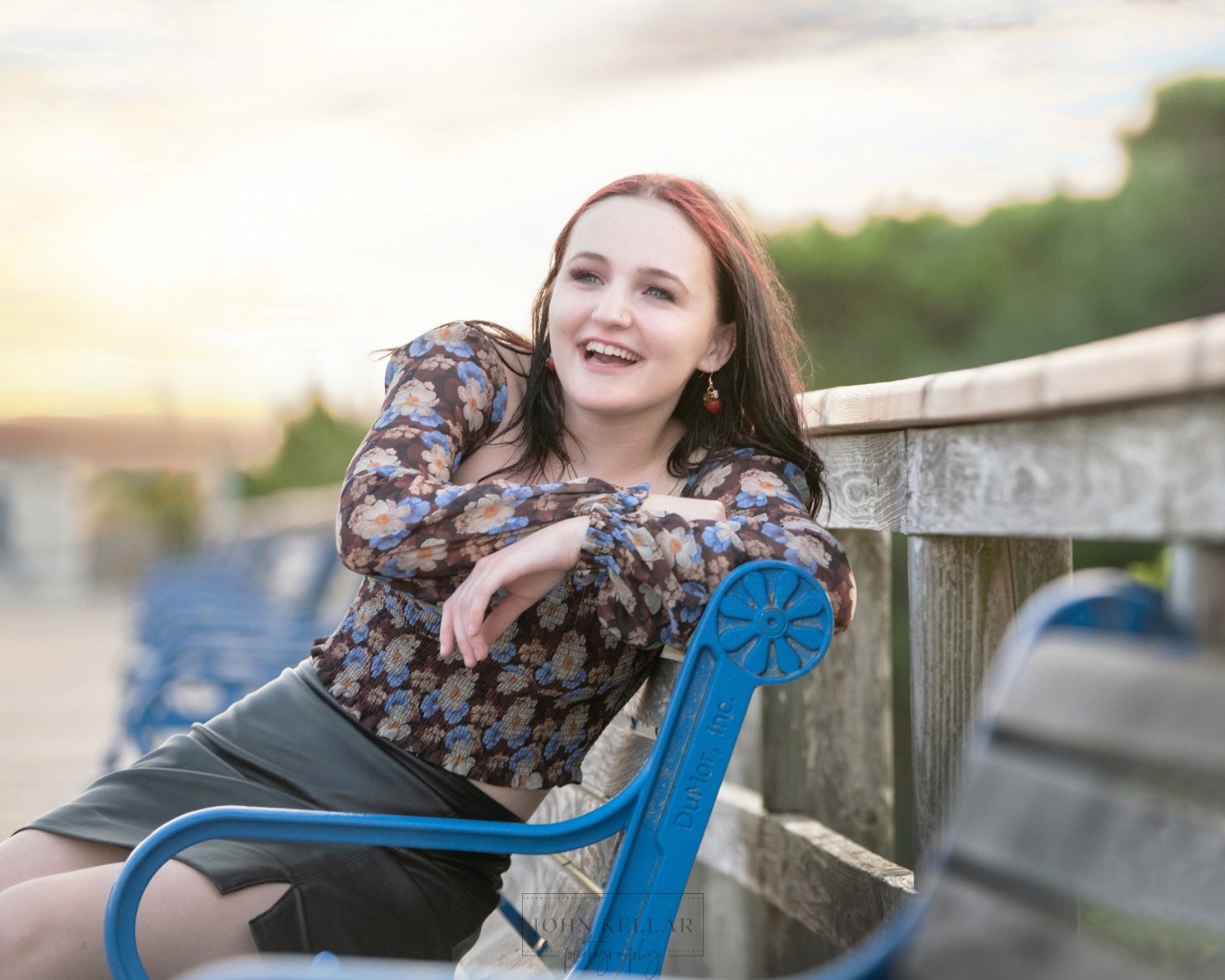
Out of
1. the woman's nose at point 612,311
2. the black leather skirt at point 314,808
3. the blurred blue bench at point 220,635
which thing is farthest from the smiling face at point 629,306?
the blurred blue bench at point 220,635

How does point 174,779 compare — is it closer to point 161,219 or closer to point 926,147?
point 161,219

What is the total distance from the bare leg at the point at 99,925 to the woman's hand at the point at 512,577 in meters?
0.41

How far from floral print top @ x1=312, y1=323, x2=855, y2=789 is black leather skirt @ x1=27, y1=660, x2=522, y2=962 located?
4 centimetres

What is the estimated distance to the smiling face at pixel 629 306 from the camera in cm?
180

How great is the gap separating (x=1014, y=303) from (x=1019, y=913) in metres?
10.9

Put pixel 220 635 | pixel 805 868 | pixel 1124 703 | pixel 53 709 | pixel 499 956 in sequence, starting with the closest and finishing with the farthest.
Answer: pixel 1124 703, pixel 805 868, pixel 499 956, pixel 220 635, pixel 53 709

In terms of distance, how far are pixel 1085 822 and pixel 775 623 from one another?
628 mm

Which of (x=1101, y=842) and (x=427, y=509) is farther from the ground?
(x=427, y=509)

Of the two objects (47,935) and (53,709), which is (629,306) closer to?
(47,935)

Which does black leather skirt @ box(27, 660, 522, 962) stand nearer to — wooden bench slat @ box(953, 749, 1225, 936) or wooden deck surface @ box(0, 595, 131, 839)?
wooden bench slat @ box(953, 749, 1225, 936)

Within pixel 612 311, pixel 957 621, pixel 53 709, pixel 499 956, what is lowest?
pixel 53 709

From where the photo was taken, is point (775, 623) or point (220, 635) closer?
point (775, 623)

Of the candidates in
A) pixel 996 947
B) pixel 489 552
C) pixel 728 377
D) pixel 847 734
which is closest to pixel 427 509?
pixel 489 552

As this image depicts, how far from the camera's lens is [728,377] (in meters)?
1.98
